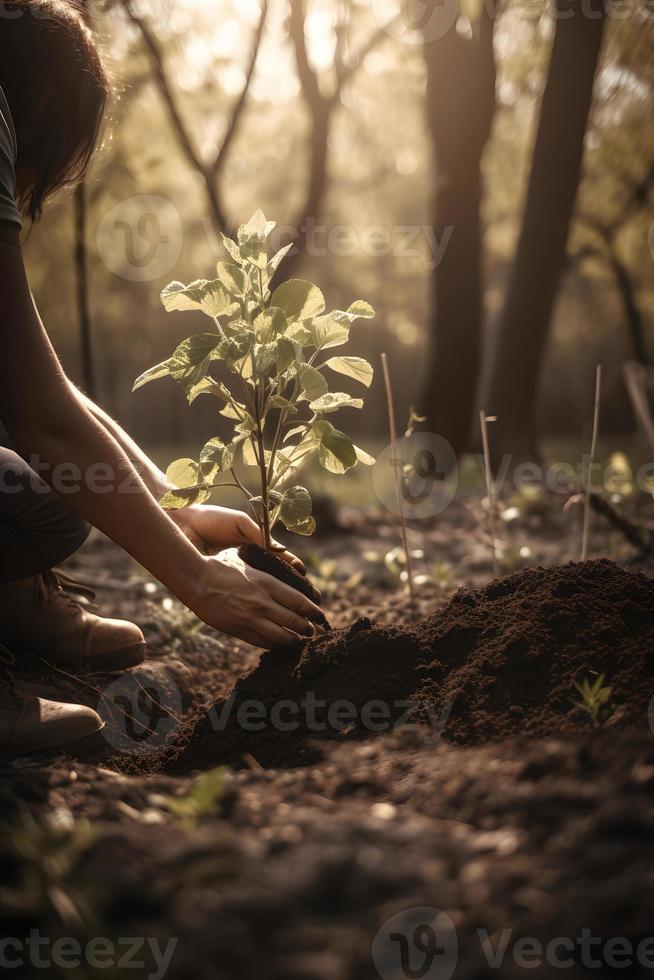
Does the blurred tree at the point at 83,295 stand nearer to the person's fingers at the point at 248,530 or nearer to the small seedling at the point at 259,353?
the person's fingers at the point at 248,530

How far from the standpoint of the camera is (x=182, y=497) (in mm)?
2088

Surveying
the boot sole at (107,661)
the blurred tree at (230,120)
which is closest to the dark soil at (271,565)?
the boot sole at (107,661)

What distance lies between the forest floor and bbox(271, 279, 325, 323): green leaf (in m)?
0.90

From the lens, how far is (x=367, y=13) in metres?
8.78

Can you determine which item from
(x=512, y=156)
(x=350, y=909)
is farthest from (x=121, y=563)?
(x=512, y=156)

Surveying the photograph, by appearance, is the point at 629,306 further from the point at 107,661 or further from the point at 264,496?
the point at 107,661

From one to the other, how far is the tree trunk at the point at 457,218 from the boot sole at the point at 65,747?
5341 millimetres

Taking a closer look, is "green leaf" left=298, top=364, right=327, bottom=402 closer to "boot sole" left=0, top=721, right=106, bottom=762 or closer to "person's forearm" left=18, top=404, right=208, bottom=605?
"person's forearm" left=18, top=404, right=208, bottom=605

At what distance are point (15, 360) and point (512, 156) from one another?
14286mm

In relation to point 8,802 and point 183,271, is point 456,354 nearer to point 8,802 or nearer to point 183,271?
point 8,802

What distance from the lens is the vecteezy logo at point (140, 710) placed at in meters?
2.17

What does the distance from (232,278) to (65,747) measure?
133 cm

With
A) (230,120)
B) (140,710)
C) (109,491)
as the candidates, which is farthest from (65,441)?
(230,120)
